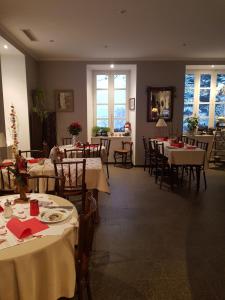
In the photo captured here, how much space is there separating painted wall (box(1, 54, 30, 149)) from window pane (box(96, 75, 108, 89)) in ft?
8.00

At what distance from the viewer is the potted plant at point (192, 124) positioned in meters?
7.02

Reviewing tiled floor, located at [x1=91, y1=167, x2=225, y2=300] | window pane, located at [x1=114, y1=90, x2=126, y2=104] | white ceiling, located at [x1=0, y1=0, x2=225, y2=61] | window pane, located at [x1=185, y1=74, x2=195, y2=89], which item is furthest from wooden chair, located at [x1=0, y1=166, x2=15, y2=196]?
window pane, located at [x1=185, y1=74, x2=195, y2=89]

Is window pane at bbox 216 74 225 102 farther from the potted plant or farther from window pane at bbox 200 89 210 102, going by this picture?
the potted plant

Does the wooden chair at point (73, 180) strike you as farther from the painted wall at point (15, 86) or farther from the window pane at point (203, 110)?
the window pane at point (203, 110)

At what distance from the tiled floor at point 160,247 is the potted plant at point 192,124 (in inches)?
113

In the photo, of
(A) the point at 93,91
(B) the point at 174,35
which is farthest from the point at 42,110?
(B) the point at 174,35

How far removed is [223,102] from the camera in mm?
7352

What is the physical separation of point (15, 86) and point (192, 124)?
490 cm

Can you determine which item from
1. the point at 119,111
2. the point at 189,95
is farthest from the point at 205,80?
the point at 119,111

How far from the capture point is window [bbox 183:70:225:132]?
A: 7.21 metres

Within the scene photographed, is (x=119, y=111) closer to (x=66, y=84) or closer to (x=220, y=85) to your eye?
(x=66, y=84)

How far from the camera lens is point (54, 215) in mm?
1829

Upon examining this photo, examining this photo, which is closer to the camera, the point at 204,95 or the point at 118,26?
the point at 118,26

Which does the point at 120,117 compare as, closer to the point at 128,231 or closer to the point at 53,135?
the point at 53,135
